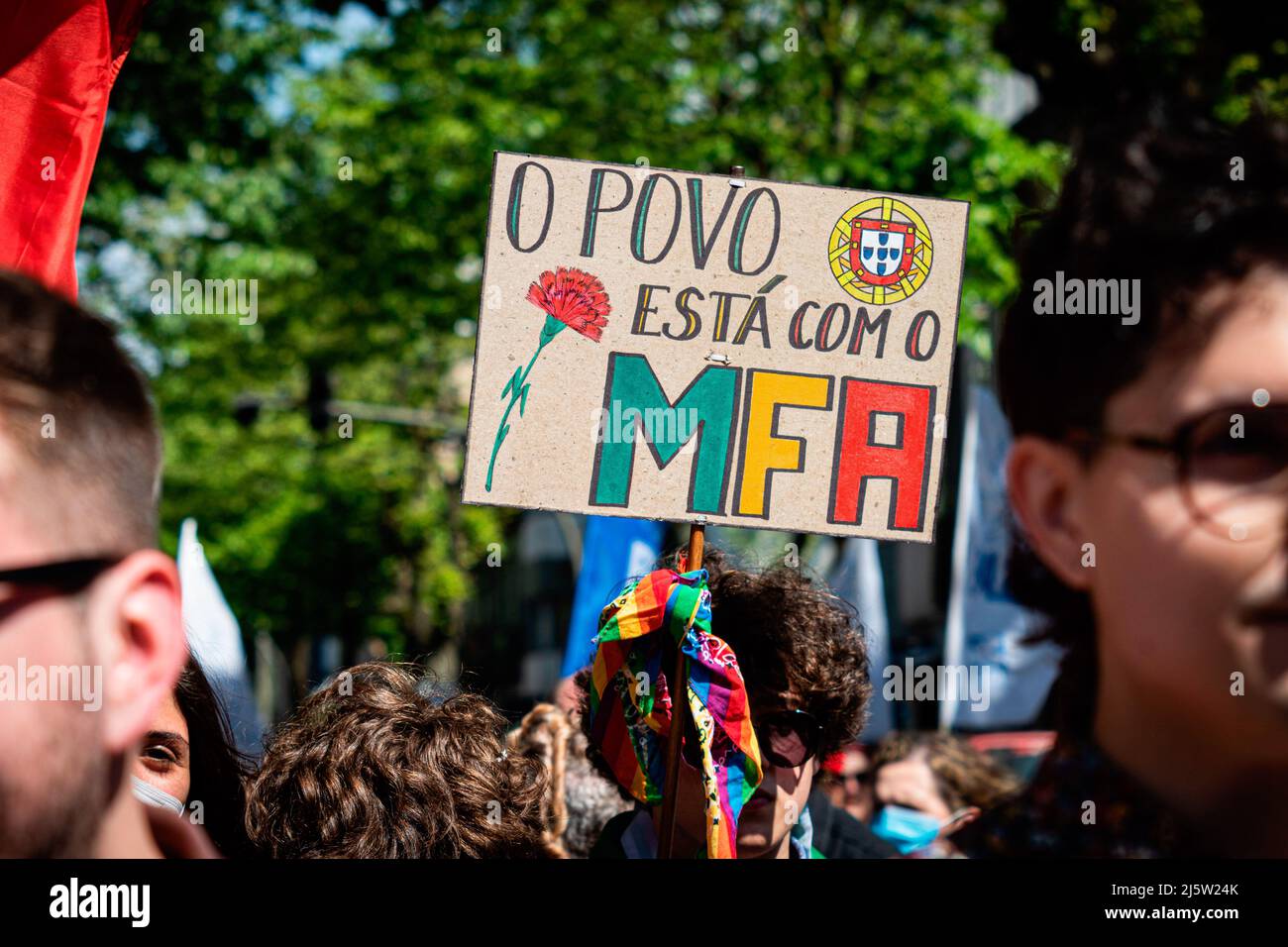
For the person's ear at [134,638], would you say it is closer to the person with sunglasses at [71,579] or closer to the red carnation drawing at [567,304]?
the person with sunglasses at [71,579]

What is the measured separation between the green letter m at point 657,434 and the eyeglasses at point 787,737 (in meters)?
0.73

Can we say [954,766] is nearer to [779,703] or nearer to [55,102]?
[779,703]

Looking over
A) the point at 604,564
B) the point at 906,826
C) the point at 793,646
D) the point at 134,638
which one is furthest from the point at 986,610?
the point at 134,638

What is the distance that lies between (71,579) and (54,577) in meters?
0.02

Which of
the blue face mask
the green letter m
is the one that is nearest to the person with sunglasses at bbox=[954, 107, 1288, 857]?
the green letter m

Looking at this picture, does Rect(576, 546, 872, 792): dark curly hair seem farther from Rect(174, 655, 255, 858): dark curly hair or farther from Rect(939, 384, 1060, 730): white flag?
Rect(939, 384, 1060, 730): white flag

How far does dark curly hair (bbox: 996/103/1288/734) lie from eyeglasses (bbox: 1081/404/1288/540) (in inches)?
3.0

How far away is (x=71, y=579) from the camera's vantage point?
55.7 inches

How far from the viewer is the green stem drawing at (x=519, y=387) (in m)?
2.41

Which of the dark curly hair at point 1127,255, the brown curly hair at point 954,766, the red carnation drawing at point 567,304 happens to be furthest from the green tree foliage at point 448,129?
the dark curly hair at point 1127,255

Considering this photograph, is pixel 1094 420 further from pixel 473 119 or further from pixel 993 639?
pixel 473 119

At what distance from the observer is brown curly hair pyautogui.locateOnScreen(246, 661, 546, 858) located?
8.86 feet
